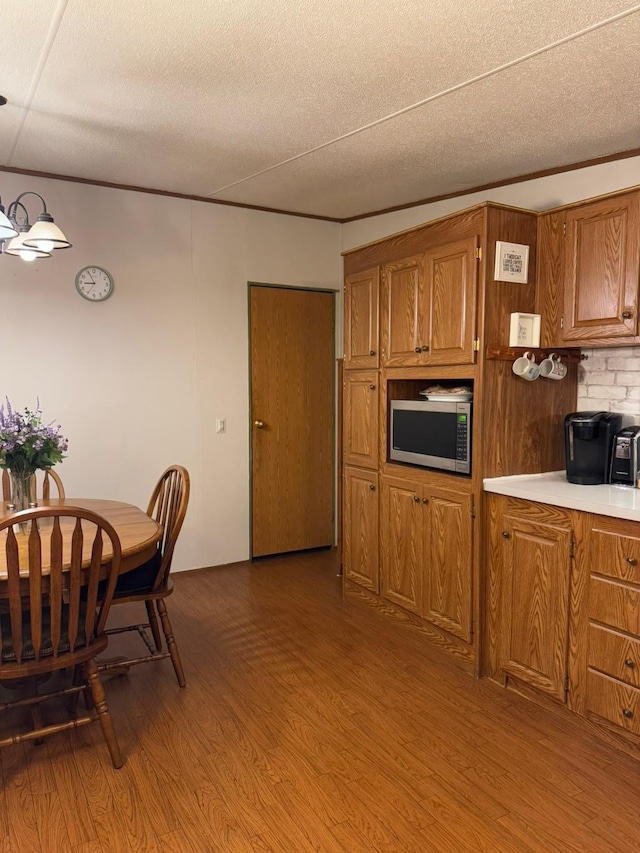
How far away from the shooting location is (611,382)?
2.92 m

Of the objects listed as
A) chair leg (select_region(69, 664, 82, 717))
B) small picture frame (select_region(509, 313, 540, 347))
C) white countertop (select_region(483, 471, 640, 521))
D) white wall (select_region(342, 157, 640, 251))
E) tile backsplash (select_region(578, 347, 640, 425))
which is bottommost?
chair leg (select_region(69, 664, 82, 717))

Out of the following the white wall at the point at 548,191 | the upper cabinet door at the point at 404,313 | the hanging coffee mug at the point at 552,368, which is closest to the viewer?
the hanging coffee mug at the point at 552,368

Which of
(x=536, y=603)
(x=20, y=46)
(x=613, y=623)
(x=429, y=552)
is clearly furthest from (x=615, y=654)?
(x=20, y=46)

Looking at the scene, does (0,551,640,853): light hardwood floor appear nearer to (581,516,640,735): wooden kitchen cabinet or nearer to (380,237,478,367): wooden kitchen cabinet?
(581,516,640,735): wooden kitchen cabinet

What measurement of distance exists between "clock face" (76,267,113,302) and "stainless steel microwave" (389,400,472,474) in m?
1.96

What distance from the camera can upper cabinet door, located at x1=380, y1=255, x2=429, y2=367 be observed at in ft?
10.2

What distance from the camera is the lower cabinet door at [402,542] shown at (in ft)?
10.4

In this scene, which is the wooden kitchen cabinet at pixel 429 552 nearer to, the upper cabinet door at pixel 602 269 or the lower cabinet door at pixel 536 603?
the lower cabinet door at pixel 536 603

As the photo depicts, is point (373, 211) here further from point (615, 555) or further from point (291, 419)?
point (615, 555)

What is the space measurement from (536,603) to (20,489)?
2.25m

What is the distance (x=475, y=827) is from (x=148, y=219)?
12.1 feet

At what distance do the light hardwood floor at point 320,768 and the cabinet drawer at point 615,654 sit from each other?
0.30 metres

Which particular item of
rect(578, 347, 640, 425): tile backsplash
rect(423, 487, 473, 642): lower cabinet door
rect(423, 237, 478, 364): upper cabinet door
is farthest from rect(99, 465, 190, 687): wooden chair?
rect(578, 347, 640, 425): tile backsplash

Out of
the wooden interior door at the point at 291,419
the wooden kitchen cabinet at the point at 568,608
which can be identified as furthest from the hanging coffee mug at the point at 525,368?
the wooden interior door at the point at 291,419
